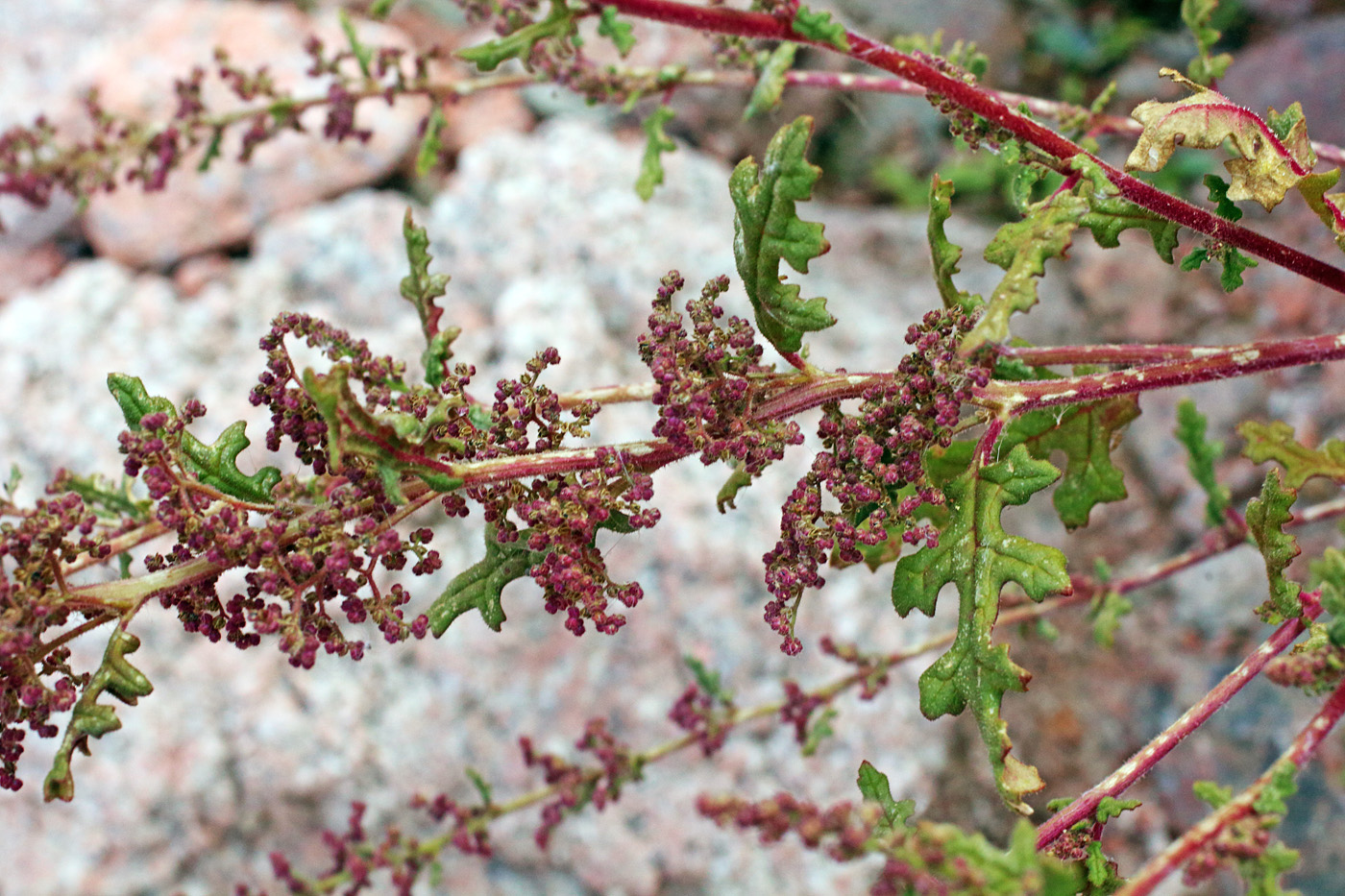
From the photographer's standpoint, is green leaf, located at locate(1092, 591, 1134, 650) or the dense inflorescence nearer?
the dense inflorescence

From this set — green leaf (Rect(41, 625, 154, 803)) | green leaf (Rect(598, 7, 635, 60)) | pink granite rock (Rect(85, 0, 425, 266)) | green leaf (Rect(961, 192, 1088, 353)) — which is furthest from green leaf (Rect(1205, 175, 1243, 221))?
pink granite rock (Rect(85, 0, 425, 266))

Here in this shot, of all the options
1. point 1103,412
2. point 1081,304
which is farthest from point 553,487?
point 1081,304

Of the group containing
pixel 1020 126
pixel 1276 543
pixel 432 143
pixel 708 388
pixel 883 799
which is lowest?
pixel 883 799

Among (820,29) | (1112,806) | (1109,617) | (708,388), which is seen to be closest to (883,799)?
(1112,806)

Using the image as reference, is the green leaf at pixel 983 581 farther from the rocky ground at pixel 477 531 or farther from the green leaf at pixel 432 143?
the rocky ground at pixel 477 531

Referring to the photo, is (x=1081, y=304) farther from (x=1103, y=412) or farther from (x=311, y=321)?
(x=311, y=321)

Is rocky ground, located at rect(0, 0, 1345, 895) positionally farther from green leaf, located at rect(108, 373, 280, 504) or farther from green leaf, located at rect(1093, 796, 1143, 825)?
green leaf, located at rect(1093, 796, 1143, 825)

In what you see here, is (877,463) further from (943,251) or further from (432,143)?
(432,143)
